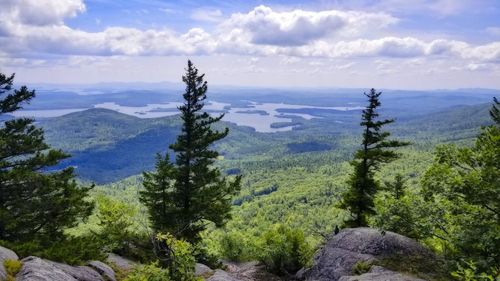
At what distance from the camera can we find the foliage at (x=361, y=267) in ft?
73.6

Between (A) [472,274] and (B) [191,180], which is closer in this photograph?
(A) [472,274]

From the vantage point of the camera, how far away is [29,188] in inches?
1087

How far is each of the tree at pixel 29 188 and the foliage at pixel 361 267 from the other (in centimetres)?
2038

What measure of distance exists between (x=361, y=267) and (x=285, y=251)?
47.7ft

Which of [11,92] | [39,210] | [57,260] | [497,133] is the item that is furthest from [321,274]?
[11,92]

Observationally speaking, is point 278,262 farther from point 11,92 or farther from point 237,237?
point 11,92

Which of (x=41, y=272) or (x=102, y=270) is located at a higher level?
(x=41, y=272)

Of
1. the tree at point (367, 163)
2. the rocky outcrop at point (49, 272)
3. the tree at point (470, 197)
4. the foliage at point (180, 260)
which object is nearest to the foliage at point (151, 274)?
the foliage at point (180, 260)

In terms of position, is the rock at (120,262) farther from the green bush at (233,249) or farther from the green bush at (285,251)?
the green bush at (233,249)

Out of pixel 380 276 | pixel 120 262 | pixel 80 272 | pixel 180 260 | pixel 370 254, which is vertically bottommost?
pixel 120 262

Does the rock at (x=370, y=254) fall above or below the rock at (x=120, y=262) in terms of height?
above

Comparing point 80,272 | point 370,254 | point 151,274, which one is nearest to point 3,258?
point 80,272

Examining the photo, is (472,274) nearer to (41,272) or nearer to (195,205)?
(41,272)

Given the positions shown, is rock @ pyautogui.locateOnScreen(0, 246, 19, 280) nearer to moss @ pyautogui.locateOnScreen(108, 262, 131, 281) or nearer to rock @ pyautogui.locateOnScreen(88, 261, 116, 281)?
rock @ pyautogui.locateOnScreen(88, 261, 116, 281)
